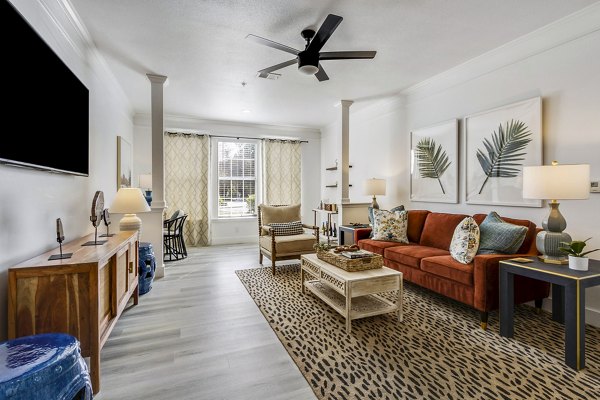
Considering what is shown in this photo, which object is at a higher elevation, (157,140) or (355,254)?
(157,140)

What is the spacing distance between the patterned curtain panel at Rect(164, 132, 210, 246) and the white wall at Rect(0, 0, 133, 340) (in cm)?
202

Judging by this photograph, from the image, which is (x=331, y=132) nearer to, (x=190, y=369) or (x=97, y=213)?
(x=97, y=213)

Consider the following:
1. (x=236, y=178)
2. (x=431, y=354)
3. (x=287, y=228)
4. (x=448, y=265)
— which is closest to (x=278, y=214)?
(x=287, y=228)

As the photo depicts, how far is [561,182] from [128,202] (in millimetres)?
3902

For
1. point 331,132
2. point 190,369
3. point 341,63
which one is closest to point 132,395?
point 190,369

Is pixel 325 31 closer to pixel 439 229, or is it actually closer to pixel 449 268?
pixel 449 268

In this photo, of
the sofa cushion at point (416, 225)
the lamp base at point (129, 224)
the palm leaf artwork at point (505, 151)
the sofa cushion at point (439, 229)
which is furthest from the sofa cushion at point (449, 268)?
the lamp base at point (129, 224)

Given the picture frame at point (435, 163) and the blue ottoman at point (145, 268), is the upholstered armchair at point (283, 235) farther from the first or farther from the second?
the picture frame at point (435, 163)

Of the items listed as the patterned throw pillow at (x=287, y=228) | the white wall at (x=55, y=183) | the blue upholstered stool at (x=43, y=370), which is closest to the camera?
the blue upholstered stool at (x=43, y=370)

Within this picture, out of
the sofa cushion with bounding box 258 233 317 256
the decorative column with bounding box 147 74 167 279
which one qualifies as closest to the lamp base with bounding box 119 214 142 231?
the decorative column with bounding box 147 74 167 279

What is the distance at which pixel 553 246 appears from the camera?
2.31m

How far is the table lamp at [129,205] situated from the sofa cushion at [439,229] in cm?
337

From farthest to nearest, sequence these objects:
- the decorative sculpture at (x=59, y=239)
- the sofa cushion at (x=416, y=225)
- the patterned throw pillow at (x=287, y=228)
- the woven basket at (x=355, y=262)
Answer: the patterned throw pillow at (x=287, y=228)
the sofa cushion at (x=416, y=225)
the woven basket at (x=355, y=262)
the decorative sculpture at (x=59, y=239)

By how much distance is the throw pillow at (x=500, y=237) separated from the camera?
8.34 feet
